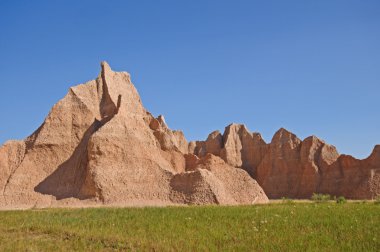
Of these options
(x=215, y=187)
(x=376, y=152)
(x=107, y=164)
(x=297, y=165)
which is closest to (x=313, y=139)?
(x=297, y=165)

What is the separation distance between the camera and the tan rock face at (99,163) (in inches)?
1447

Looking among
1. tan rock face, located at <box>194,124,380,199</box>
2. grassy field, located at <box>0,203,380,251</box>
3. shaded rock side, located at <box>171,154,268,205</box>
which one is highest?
tan rock face, located at <box>194,124,380,199</box>

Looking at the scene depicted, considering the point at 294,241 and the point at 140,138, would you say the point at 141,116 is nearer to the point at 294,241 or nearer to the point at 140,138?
the point at 140,138

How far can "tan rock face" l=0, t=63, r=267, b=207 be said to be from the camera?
36750mm

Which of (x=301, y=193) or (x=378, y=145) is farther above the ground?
(x=378, y=145)

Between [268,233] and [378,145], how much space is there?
54.3m

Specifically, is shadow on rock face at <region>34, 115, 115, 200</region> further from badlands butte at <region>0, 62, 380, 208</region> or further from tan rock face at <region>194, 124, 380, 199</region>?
tan rock face at <region>194, 124, 380, 199</region>

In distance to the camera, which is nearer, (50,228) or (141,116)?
(50,228)

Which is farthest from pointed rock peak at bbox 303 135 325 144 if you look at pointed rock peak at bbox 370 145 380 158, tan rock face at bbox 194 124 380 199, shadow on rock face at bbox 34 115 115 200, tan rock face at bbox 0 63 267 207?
shadow on rock face at bbox 34 115 115 200

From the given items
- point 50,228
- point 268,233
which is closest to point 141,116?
point 50,228

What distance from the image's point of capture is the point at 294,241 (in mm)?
11992

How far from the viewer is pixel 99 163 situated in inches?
1492

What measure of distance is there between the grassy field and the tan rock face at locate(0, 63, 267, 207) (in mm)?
18718

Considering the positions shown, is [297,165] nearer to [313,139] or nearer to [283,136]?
[313,139]
